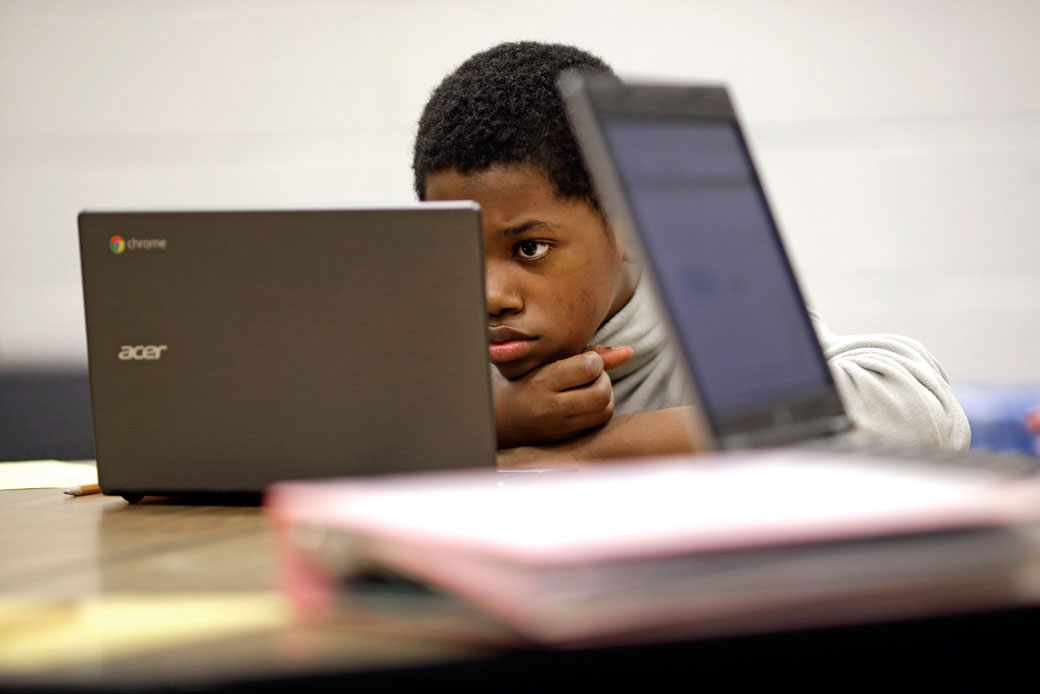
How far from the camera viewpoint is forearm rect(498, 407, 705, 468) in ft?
2.86

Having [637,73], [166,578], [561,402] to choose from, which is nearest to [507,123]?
[561,402]

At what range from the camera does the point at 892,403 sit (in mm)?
836

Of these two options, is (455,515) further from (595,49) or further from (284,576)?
(595,49)

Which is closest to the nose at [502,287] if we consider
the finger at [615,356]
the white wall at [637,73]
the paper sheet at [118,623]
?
the finger at [615,356]

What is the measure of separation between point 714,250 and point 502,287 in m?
0.53

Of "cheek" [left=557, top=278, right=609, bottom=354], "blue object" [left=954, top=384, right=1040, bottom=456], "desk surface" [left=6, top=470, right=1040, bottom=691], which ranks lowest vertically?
"blue object" [left=954, top=384, right=1040, bottom=456]

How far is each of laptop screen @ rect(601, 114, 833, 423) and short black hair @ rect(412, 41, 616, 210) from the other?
0.52m

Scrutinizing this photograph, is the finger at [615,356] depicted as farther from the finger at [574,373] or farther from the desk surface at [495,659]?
the desk surface at [495,659]

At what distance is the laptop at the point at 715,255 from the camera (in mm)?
512

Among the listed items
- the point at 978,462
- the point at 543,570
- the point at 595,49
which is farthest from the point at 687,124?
the point at 595,49

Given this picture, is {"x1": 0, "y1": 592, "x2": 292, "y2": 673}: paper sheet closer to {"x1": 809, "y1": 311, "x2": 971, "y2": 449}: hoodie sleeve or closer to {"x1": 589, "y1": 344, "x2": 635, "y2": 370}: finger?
{"x1": 809, "y1": 311, "x2": 971, "y2": 449}: hoodie sleeve

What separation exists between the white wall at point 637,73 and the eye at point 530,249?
1.13 meters

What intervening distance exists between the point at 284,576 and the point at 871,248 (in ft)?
6.55

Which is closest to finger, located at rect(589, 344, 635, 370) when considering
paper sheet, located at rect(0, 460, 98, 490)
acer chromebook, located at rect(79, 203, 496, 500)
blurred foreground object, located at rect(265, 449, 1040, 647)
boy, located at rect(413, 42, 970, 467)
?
boy, located at rect(413, 42, 970, 467)
